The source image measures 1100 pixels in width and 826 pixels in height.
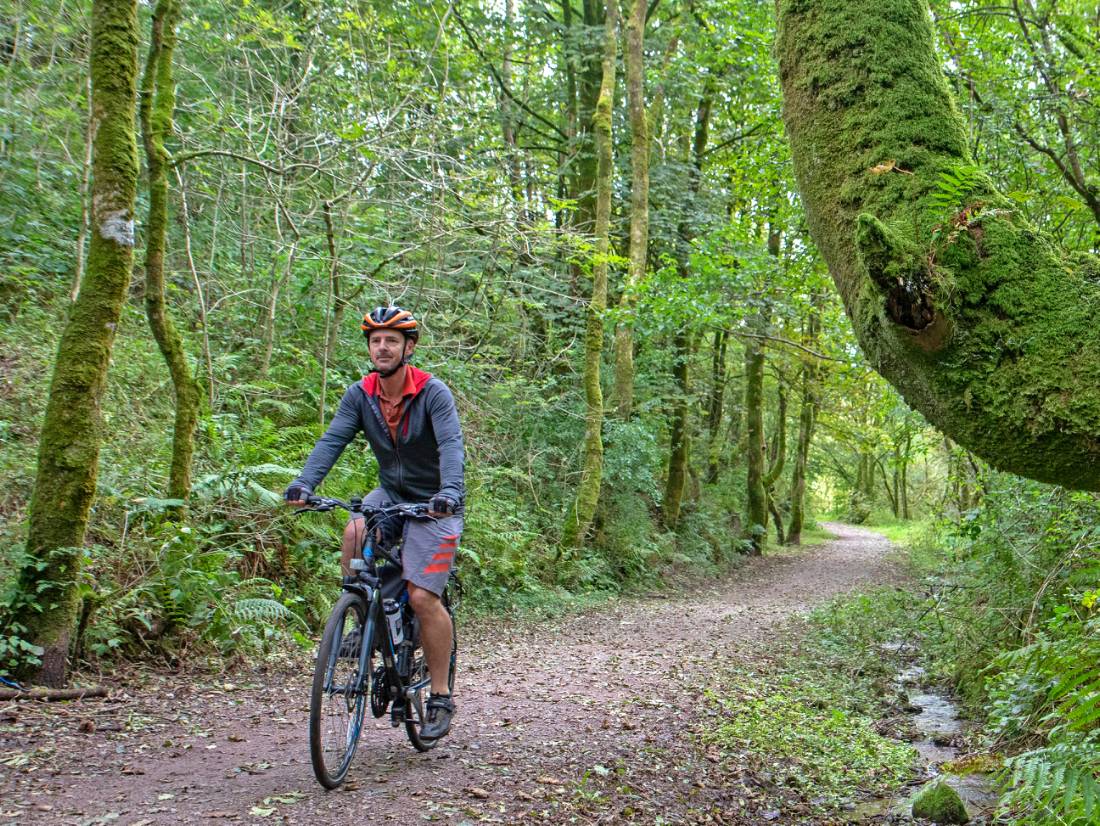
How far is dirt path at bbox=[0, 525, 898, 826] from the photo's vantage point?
391 cm

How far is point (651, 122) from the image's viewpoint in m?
17.8

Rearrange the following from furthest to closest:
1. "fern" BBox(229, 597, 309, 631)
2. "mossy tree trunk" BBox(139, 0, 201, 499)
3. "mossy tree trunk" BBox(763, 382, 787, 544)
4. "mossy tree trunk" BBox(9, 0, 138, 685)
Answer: "mossy tree trunk" BBox(763, 382, 787, 544) → "mossy tree trunk" BBox(139, 0, 201, 499) → "fern" BBox(229, 597, 309, 631) → "mossy tree trunk" BBox(9, 0, 138, 685)

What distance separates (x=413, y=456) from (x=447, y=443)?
0.30 meters

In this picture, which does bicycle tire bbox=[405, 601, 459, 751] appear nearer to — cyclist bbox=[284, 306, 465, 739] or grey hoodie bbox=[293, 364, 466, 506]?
cyclist bbox=[284, 306, 465, 739]

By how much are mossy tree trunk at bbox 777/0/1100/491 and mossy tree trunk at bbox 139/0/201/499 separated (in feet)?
19.4

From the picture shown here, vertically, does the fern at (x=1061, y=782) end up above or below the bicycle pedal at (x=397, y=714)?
above

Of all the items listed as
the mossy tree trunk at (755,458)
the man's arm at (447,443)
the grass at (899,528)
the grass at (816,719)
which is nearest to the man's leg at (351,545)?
the man's arm at (447,443)

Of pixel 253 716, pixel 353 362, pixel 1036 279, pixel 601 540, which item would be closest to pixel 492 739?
pixel 253 716

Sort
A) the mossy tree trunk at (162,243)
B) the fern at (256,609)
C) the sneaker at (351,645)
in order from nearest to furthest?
the sneaker at (351,645), the fern at (256,609), the mossy tree trunk at (162,243)

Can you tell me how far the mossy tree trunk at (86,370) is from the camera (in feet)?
17.4

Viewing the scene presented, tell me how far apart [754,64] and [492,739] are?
1201 centimetres

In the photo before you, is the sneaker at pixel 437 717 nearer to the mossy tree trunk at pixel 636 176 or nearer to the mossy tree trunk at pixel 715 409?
the mossy tree trunk at pixel 636 176

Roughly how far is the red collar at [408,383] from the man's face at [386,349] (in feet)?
0.40

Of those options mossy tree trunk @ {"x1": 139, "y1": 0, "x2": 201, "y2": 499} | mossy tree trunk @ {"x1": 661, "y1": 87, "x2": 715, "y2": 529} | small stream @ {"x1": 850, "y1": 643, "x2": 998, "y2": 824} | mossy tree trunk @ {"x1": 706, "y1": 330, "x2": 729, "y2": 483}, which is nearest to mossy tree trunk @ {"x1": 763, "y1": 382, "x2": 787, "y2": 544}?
mossy tree trunk @ {"x1": 706, "y1": 330, "x2": 729, "y2": 483}
